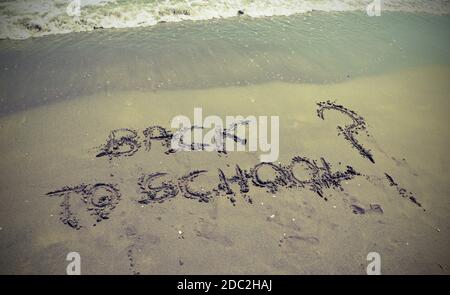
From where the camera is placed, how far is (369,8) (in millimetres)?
11062

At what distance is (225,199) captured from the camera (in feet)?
16.1

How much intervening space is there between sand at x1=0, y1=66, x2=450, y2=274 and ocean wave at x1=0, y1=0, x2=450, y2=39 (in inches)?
126

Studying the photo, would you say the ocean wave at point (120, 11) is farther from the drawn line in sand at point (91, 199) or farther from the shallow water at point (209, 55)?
the drawn line in sand at point (91, 199)

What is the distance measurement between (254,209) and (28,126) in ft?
14.3

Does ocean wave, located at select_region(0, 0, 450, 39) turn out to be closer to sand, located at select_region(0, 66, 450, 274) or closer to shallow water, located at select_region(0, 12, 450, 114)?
shallow water, located at select_region(0, 12, 450, 114)

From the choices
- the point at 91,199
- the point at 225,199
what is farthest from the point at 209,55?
the point at 91,199

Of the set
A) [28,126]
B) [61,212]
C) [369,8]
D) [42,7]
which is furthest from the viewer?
[369,8]

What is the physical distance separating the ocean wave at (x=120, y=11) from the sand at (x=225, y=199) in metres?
3.20

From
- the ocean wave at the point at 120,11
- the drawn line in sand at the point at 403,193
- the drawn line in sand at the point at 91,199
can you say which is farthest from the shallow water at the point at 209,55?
the drawn line in sand at the point at 403,193

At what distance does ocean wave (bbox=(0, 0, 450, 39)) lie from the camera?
8.34 metres

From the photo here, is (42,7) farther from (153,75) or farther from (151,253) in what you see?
(151,253)

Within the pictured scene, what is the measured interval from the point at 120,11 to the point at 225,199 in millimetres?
6864

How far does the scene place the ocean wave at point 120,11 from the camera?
8336 mm
